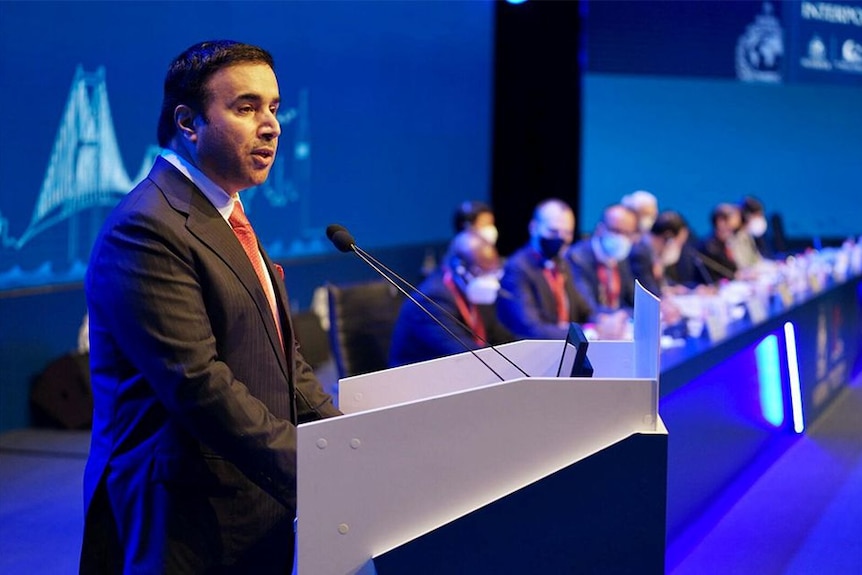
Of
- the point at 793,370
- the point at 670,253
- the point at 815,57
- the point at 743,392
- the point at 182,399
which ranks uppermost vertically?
the point at 815,57

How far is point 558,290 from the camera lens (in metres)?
6.05

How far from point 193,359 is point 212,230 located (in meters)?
0.23

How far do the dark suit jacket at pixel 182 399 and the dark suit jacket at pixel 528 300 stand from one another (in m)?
3.50

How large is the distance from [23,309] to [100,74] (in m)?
1.33

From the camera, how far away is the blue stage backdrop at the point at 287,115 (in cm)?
580

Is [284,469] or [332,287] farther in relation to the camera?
[332,287]

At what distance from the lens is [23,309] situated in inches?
228

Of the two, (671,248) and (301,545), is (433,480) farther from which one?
(671,248)

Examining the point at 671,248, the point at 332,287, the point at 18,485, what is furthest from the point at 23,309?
the point at 671,248

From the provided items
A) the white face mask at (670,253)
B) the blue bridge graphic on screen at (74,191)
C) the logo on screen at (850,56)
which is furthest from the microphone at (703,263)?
the blue bridge graphic on screen at (74,191)

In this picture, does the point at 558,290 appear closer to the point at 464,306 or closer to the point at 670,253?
the point at 464,306

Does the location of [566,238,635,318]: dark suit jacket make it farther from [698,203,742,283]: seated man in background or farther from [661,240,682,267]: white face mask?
[698,203,742,283]: seated man in background

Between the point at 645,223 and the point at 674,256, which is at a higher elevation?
the point at 645,223

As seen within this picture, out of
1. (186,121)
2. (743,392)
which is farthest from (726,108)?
(186,121)
